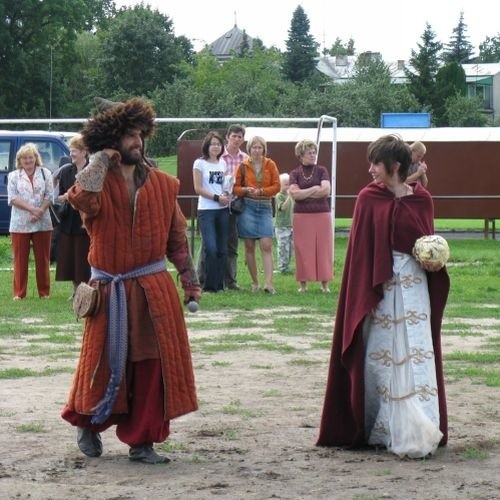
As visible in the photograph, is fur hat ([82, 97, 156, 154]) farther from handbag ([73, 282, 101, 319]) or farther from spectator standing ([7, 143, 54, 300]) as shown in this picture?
spectator standing ([7, 143, 54, 300])

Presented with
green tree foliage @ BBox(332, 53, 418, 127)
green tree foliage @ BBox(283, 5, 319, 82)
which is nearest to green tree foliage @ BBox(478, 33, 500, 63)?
green tree foliage @ BBox(283, 5, 319, 82)

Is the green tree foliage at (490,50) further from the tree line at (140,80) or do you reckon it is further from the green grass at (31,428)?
the green grass at (31,428)

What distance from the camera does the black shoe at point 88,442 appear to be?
22.9 ft

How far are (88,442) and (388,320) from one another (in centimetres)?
174

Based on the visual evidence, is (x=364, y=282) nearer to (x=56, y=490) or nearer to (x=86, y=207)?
(x=86, y=207)

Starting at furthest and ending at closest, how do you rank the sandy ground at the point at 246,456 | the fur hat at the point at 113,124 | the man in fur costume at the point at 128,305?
the fur hat at the point at 113,124 < the man in fur costume at the point at 128,305 < the sandy ground at the point at 246,456

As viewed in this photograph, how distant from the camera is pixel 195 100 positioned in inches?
1917

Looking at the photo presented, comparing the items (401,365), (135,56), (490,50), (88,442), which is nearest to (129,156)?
(88,442)

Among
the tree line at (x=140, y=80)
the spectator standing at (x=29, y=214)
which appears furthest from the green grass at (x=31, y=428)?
the tree line at (x=140, y=80)

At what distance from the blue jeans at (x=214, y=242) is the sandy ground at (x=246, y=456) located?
5.36 meters

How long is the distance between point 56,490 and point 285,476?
1.13 meters

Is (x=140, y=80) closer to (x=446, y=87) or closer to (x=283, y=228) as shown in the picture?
(x=446, y=87)

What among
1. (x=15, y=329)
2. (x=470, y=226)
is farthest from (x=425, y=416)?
(x=470, y=226)

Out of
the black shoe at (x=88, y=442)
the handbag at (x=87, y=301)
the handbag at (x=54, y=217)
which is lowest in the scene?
the black shoe at (x=88, y=442)
